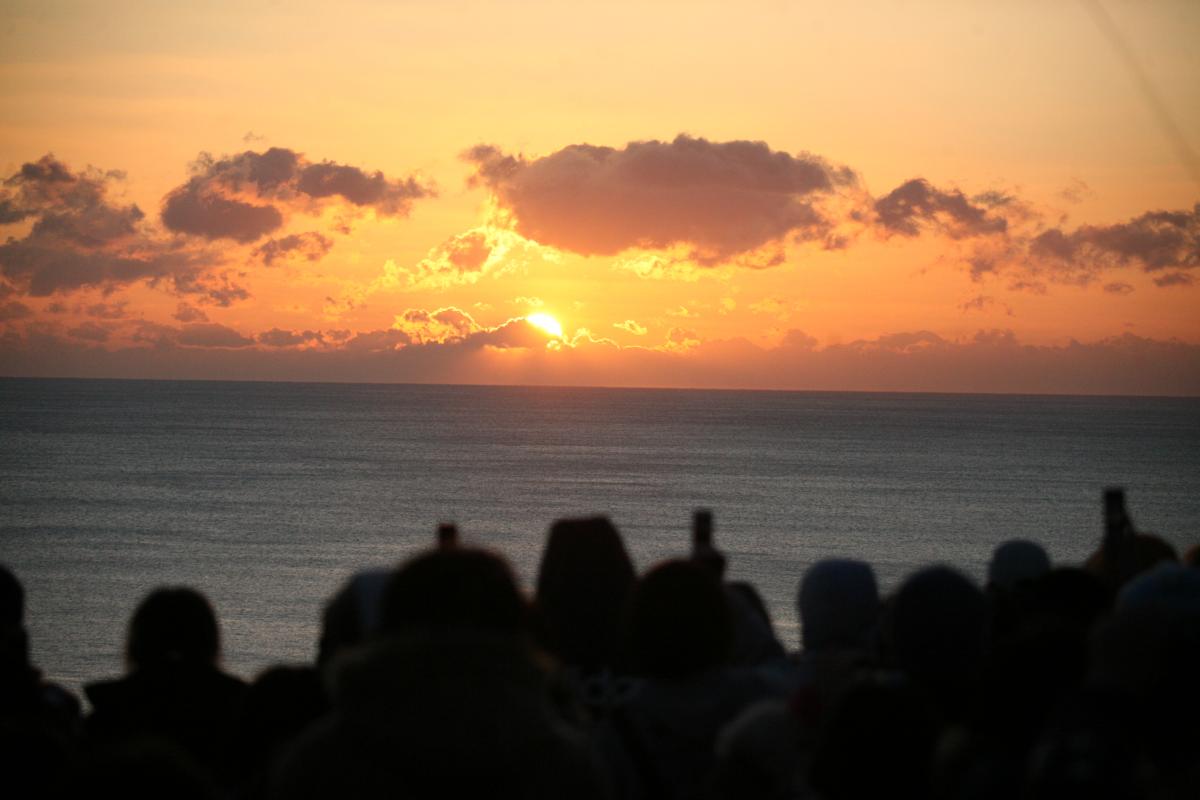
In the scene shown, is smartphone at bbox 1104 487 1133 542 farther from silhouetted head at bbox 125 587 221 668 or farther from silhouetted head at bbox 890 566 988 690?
silhouetted head at bbox 125 587 221 668

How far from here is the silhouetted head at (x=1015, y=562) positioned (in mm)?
8867

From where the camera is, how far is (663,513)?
104m

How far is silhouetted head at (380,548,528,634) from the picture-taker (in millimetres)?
3818

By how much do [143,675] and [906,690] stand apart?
3.30 metres

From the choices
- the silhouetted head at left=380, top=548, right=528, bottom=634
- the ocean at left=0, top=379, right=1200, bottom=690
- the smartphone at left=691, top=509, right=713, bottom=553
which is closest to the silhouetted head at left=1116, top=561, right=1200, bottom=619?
the smartphone at left=691, top=509, right=713, bottom=553

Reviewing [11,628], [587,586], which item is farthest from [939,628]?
→ [11,628]

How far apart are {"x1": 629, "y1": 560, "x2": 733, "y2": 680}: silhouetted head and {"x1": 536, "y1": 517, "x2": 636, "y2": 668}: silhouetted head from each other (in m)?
1.93

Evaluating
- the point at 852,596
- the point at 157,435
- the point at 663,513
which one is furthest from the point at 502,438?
the point at 852,596

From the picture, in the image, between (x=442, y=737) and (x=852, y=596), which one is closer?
(x=442, y=737)

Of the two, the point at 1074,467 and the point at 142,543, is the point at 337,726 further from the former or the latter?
the point at 1074,467

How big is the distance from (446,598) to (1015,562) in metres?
5.93

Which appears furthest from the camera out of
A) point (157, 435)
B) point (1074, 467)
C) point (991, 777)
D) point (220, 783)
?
point (157, 435)

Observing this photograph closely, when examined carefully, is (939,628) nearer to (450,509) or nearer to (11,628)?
(11,628)

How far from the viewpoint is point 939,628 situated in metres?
5.89
